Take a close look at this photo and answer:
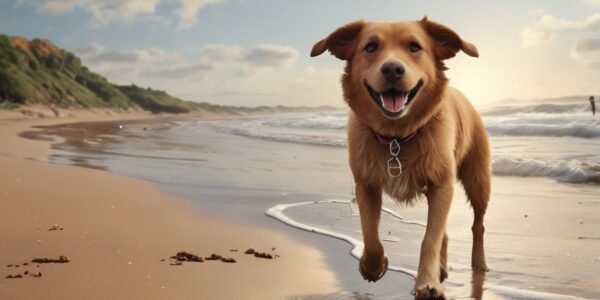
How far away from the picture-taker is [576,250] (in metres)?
5.46

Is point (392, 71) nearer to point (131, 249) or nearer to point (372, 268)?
point (372, 268)

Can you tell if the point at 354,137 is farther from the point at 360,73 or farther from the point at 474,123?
the point at 474,123

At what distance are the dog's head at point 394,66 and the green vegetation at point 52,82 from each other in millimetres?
41939

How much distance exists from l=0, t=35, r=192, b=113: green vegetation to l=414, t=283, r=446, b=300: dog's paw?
139 ft

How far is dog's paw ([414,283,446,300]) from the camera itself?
376 centimetres

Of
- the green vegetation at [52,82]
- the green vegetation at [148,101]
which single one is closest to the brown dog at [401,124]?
the green vegetation at [52,82]

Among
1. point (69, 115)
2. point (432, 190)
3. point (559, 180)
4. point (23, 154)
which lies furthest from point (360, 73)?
Answer: point (69, 115)

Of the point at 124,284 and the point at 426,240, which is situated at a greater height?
the point at 426,240

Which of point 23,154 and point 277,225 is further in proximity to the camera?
point 23,154

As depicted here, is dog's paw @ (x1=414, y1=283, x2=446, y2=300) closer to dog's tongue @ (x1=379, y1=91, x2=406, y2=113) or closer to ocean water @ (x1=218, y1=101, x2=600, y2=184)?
dog's tongue @ (x1=379, y1=91, x2=406, y2=113)

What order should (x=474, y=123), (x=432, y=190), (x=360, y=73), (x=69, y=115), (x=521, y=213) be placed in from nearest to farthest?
(x=360, y=73) < (x=432, y=190) < (x=474, y=123) < (x=521, y=213) < (x=69, y=115)

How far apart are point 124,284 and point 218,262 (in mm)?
853

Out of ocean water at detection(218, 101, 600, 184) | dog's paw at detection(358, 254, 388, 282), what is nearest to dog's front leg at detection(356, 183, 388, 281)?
dog's paw at detection(358, 254, 388, 282)

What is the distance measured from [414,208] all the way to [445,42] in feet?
12.8
